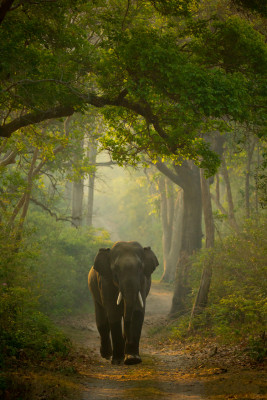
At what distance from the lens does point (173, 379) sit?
7.72 metres

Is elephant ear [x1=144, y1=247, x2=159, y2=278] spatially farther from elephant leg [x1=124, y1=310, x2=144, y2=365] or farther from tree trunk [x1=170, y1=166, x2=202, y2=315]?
tree trunk [x1=170, y1=166, x2=202, y2=315]

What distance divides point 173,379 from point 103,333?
4.58 m

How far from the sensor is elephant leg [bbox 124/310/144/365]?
9227 millimetres

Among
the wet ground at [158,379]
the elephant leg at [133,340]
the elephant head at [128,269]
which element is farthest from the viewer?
the elephant head at [128,269]

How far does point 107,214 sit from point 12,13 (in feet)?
220

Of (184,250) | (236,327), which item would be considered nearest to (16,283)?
(236,327)

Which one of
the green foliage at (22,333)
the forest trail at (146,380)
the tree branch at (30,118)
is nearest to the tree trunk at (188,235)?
the forest trail at (146,380)

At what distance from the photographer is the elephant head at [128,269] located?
9.77m

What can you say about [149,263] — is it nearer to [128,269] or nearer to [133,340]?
[128,269]

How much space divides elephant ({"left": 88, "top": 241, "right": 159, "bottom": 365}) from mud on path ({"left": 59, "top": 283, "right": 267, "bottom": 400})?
1.46 ft

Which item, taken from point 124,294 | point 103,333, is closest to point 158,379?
point 124,294

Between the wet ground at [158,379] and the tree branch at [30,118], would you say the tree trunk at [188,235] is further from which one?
the tree branch at [30,118]

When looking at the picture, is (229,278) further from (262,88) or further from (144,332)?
(262,88)

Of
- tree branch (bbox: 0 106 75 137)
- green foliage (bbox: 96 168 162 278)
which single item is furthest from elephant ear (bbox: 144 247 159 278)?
green foliage (bbox: 96 168 162 278)
